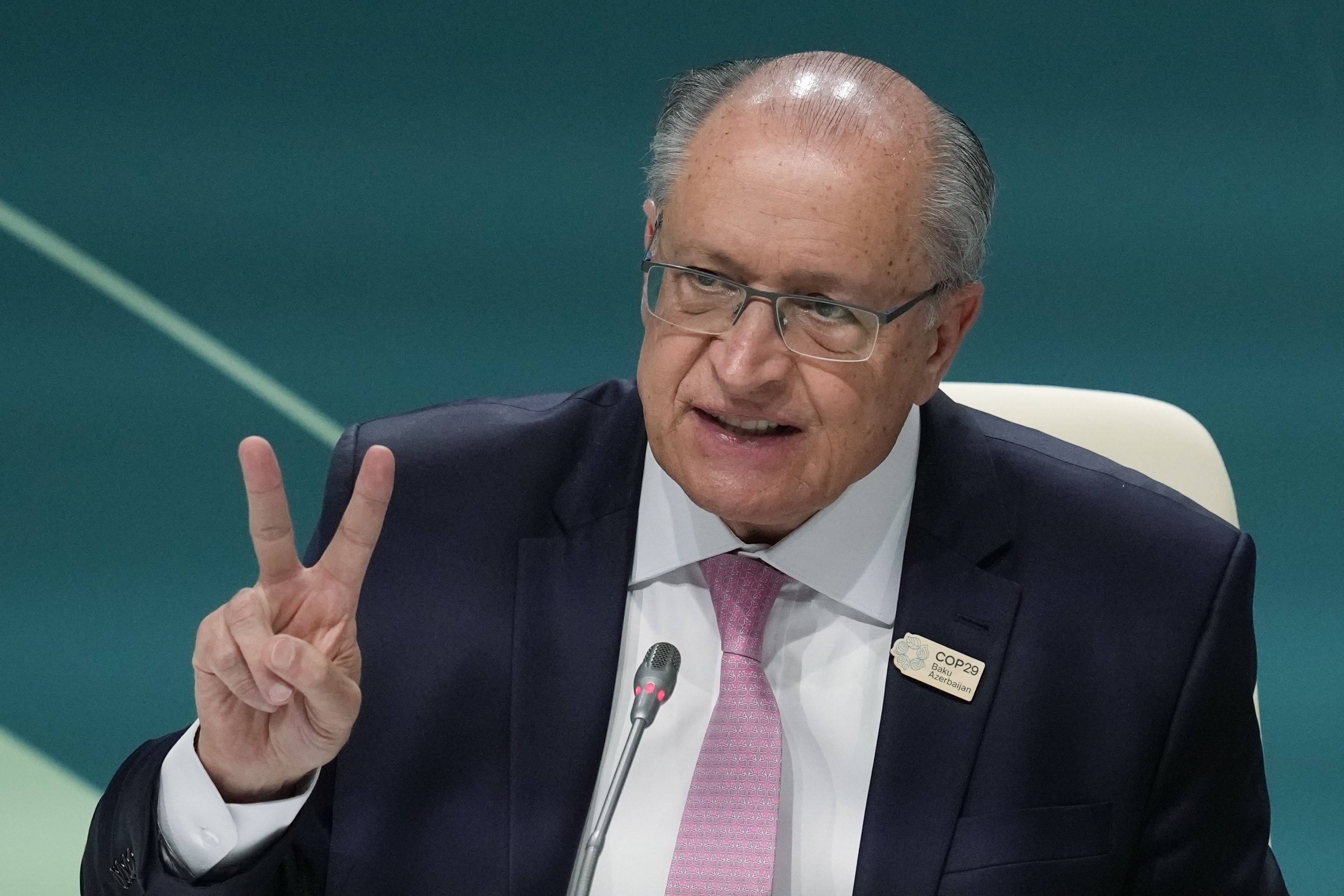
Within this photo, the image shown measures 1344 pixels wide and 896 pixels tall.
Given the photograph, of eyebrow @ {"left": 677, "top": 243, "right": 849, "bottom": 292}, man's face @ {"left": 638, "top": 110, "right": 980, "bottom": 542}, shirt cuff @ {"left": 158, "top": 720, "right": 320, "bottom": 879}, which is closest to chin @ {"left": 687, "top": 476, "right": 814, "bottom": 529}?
man's face @ {"left": 638, "top": 110, "right": 980, "bottom": 542}

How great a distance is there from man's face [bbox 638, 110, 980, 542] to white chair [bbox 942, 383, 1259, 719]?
1.61 ft

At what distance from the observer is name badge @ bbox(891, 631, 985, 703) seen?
1.76m

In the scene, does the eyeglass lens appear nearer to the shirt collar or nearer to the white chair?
the shirt collar

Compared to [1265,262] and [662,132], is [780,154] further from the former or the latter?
[1265,262]

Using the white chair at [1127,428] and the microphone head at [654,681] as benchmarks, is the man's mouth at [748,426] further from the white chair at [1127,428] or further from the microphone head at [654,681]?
the white chair at [1127,428]

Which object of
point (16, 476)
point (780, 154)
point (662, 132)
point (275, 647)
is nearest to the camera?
point (275, 647)

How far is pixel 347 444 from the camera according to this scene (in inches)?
73.7

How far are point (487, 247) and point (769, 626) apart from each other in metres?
1.30

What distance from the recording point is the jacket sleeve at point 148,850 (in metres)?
1.58

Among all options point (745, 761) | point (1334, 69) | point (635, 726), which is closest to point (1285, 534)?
point (1334, 69)

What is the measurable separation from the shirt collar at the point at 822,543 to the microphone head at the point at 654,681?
0.26 metres

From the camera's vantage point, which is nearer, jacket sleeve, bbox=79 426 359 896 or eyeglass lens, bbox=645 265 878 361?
jacket sleeve, bbox=79 426 359 896

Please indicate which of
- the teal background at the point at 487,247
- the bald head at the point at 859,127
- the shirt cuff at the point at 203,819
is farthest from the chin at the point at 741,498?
the teal background at the point at 487,247

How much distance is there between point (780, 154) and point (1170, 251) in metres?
1.43
